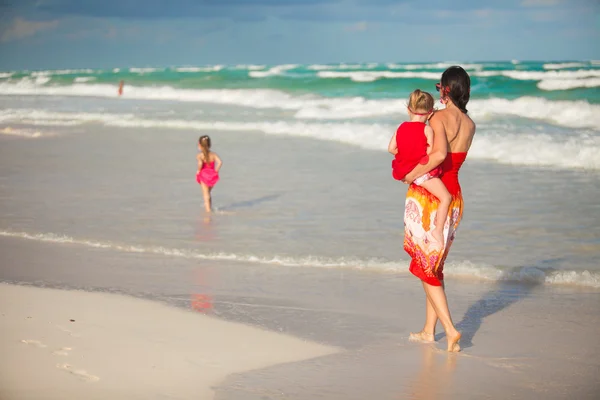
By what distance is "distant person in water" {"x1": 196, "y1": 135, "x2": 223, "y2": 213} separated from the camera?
921 centimetres

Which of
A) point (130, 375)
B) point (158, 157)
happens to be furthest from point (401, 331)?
point (158, 157)

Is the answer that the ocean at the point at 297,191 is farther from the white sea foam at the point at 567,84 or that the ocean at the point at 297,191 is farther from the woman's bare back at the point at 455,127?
the white sea foam at the point at 567,84

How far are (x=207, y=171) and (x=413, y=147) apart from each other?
17.9 feet

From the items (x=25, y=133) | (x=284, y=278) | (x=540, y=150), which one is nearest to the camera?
(x=284, y=278)

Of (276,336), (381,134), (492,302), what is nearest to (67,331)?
(276,336)

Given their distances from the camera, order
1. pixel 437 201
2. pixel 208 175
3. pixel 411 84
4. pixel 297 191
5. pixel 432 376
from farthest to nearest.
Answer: pixel 411 84 < pixel 297 191 < pixel 208 175 < pixel 437 201 < pixel 432 376

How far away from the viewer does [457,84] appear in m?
4.35

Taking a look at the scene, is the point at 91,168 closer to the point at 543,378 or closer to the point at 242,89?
the point at 543,378

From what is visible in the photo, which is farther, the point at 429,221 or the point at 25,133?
the point at 25,133

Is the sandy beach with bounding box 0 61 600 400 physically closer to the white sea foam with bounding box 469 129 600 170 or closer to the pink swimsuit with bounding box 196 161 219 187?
the white sea foam with bounding box 469 129 600 170

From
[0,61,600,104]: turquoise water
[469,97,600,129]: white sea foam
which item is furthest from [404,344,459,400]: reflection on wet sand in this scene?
[0,61,600,104]: turquoise water

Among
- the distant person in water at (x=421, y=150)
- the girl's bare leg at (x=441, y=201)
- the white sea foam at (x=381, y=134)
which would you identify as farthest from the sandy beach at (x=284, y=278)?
the distant person in water at (x=421, y=150)

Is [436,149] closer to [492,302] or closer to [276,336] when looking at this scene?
[276,336]

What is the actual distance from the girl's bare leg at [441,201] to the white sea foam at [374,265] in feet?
6.84
